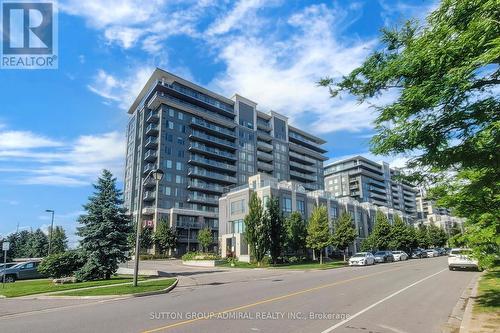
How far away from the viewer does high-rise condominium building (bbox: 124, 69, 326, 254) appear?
279 ft

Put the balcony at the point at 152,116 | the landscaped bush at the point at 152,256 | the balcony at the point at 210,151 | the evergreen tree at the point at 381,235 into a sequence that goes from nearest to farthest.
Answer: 1. the evergreen tree at the point at 381,235
2. the landscaped bush at the point at 152,256
3. the balcony at the point at 152,116
4. the balcony at the point at 210,151

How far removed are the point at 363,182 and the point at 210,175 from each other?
79.4 metres

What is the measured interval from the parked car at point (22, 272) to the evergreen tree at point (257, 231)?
65.9 feet

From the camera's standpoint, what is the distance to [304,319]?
9969mm

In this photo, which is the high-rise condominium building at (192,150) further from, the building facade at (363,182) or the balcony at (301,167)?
the building facade at (363,182)

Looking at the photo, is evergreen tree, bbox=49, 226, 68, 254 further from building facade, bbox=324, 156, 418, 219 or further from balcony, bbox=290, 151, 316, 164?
building facade, bbox=324, 156, 418, 219

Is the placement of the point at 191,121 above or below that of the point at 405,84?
above

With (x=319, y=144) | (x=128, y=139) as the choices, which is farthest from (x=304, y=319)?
(x=319, y=144)

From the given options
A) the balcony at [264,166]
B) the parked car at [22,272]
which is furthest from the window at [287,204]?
the balcony at [264,166]

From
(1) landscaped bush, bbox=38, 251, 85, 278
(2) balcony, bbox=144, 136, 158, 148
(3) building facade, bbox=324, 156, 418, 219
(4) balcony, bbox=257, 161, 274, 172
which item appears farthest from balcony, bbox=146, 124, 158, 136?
(3) building facade, bbox=324, 156, 418, 219

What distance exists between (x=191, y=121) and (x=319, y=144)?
56.8 meters

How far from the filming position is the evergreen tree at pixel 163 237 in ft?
240

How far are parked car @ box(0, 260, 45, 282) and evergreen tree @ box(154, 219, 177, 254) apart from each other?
42831 millimetres

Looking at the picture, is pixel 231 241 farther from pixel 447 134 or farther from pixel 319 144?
pixel 319 144
